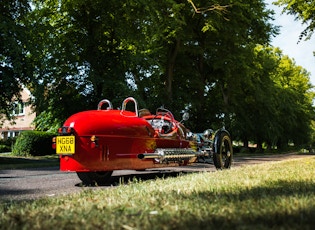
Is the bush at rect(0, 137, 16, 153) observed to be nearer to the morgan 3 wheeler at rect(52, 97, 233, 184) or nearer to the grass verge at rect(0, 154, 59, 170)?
the grass verge at rect(0, 154, 59, 170)

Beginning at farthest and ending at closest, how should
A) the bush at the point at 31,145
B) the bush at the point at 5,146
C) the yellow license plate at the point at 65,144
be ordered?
the bush at the point at 5,146, the bush at the point at 31,145, the yellow license plate at the point at 65,144

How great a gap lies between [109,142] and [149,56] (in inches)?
599

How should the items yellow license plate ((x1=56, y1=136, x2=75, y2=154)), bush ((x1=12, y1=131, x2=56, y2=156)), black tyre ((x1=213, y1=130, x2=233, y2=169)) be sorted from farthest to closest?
bush ((x1=12, y1=131, x2=56, y2=156)), black tyre ((x1=213, y1=130, x2=233, y2=169)), yellow license plate ((x1=56, y1=136, x2=75, y2=154))

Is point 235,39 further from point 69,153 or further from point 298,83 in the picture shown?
point 298,83

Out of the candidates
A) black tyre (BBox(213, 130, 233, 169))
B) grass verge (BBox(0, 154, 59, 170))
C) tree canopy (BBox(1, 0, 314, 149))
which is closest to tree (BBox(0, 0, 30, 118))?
tree canopy (BBox(1, 0, 314, 149))

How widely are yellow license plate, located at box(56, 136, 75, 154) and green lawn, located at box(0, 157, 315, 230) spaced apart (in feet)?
5.43

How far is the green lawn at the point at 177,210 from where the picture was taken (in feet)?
8.95

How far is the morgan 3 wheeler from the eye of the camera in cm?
626

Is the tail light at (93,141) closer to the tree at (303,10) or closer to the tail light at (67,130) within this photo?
the tail light at (67,130)

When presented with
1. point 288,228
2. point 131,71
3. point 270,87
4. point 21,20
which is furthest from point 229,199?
point 270,87

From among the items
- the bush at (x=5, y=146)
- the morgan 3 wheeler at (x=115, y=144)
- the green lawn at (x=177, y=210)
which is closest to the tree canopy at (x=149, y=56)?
the morgan 3 wheeler at (x=115, y=144)

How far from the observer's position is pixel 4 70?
13695 mm

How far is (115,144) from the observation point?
258 inches

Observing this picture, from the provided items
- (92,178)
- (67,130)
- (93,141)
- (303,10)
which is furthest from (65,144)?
(303,10)
